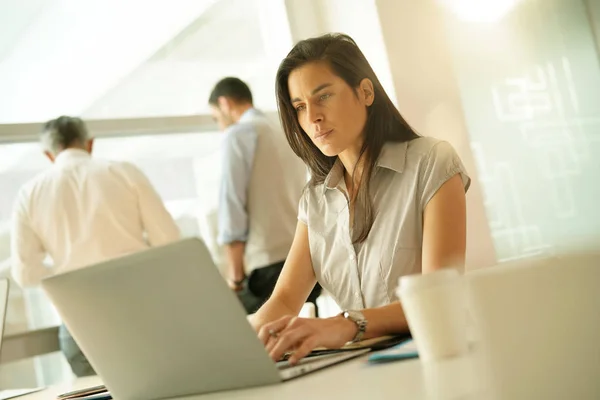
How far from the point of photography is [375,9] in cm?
355

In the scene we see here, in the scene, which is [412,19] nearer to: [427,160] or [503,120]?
[503,120]

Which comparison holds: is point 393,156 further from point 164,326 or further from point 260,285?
point 260,285

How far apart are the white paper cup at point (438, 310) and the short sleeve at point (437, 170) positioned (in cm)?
78

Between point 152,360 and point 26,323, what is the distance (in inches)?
101

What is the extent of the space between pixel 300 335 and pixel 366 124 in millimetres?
753

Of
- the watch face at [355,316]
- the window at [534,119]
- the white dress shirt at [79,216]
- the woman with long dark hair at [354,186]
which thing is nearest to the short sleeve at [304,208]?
the woman with long dark hair at [354,186]

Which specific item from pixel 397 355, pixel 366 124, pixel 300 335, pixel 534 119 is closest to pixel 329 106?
pixel 366 124

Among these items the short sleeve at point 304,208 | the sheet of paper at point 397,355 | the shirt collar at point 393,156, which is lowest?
the sheet of paper at point 397,355

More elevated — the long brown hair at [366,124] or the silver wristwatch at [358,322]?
the long brown hair at [366,124]

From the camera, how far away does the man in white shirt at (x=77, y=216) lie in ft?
9.63

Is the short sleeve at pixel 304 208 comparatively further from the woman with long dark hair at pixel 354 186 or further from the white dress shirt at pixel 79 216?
the white dress shirt at pixel 79 216

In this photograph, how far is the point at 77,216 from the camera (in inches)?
116

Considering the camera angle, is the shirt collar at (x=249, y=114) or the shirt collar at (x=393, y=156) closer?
the shirt collar at (x=393, y=156)

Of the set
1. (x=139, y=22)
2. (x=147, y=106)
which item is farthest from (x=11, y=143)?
(x=139, y=22)
